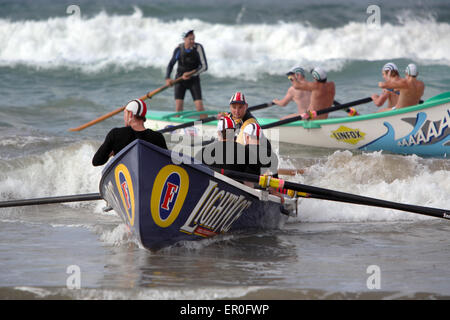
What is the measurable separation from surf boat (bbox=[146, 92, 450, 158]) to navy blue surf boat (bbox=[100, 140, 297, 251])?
490 centimetres

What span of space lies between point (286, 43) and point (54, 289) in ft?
74.3

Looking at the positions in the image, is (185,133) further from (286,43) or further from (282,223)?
(286,43)

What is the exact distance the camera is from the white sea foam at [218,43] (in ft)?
81.5

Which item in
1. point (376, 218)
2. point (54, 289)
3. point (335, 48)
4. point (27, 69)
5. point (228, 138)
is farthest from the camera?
point (335, 48)

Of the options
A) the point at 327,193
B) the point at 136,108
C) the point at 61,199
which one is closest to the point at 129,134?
the point at 136,108

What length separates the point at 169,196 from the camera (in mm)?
5832

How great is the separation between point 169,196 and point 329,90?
6.91 metres

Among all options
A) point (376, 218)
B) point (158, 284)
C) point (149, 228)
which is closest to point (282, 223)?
point (376, 218)

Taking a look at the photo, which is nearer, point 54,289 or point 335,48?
point 54,289

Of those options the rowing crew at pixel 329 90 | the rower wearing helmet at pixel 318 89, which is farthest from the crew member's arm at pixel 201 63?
the rower wearing helmet at pixel 318 89

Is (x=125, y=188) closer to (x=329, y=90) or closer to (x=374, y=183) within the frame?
(x=374, y=183)

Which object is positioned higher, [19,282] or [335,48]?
[335,48]

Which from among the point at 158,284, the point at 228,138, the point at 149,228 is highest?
the point at 228,138

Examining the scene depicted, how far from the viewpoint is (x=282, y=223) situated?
25.0ft
